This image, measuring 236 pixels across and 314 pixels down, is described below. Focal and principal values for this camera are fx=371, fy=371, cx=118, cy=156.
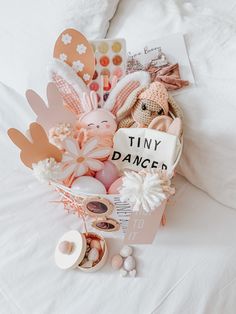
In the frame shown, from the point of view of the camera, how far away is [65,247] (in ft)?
2.31

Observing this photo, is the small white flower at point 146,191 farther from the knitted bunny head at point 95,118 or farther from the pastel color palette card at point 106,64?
the pastel color palette card at point 106,64

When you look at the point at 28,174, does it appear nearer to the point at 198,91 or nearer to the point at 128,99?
the point at 128,99

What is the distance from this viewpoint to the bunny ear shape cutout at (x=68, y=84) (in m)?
0.80

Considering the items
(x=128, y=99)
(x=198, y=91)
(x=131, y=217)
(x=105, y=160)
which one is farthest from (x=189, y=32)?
(x=131, y=217)

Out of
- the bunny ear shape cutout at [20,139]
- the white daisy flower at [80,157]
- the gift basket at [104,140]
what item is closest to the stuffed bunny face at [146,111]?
the gift basket at [104,140]

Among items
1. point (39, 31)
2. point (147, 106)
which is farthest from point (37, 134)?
point (39, 31)

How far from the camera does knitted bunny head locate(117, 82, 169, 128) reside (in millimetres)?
755

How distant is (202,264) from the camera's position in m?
0.71

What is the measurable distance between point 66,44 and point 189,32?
1.07 ft

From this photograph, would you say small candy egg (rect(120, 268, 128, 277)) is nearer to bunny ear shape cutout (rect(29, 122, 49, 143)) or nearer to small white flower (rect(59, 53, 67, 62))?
bunny ear shape cutout (rect(29, 122, 49, 143))

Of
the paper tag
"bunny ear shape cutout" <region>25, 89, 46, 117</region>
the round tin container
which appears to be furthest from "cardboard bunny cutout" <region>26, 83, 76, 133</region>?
the round tin container

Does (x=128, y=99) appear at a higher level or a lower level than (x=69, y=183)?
higher

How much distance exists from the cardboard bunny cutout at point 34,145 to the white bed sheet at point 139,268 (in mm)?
174

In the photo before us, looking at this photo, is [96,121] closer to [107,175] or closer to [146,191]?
[107,175]
